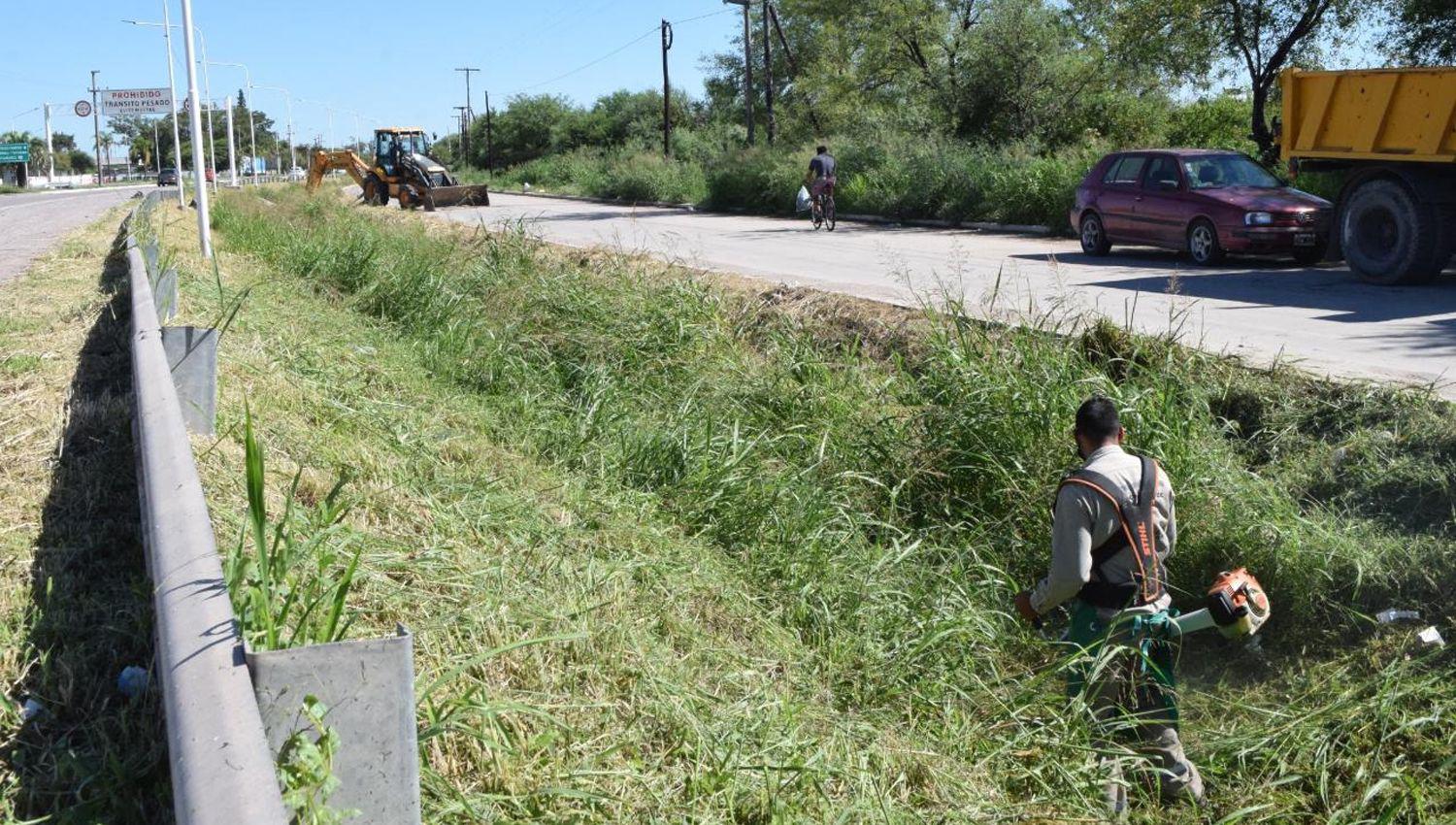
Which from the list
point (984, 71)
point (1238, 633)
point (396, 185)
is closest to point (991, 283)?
point (1238, 633)

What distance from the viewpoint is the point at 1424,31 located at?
68.1 feet

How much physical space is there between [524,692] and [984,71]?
29.1 meters

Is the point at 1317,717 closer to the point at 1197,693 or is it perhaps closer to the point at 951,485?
the point at 1197,693

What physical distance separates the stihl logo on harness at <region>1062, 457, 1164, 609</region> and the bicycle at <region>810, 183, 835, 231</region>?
20.1 metres

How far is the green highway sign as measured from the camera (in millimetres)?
93438

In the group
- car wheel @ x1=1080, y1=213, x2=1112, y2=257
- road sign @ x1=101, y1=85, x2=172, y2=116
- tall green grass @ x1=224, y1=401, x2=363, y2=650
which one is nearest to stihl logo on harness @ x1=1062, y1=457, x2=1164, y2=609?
tall green grass @ x1=224, y1=401, x2=363, y2=650

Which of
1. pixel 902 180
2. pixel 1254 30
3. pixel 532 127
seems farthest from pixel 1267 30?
pixel 532 127

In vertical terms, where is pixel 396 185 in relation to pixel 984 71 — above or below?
below

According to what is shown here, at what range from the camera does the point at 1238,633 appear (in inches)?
170

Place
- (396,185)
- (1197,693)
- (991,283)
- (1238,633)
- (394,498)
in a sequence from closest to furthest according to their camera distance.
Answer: (1238,633) < (394,498) < (1197,693) < (991,283) < (396,185)

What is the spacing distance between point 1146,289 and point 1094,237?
507 cm

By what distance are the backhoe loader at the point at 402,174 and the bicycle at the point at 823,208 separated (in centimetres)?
1419

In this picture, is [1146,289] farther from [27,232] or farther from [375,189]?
[375,189]

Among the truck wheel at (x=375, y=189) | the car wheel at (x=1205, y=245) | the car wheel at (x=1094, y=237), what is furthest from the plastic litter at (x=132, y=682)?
the truck wheel at (x=375, y=189)
